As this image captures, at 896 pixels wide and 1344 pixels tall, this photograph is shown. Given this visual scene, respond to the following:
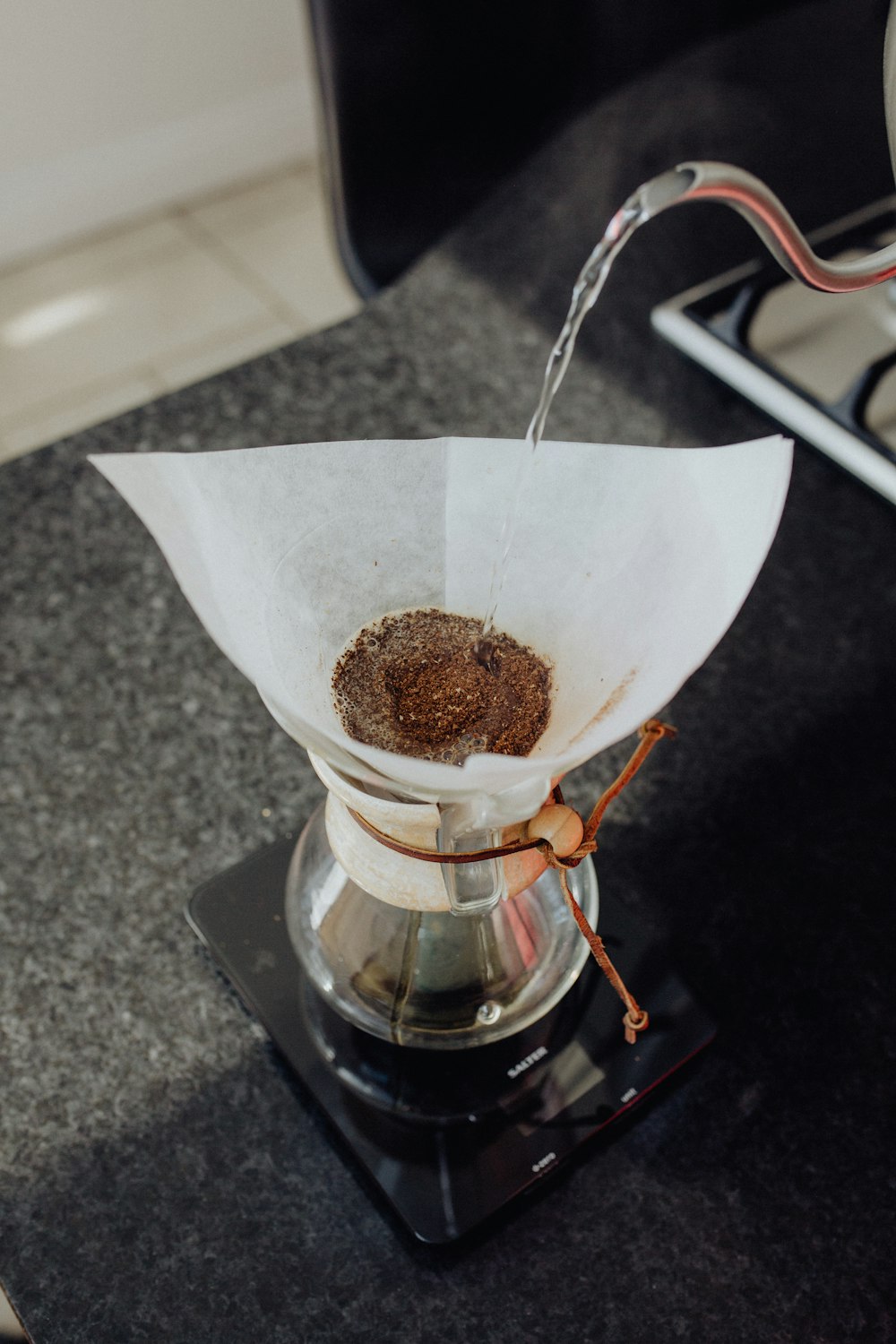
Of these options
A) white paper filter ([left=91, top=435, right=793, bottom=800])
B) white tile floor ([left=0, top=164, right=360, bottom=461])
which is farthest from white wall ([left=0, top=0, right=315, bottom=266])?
white paper filter ([left=91, top=435, right=793, bottom=800])

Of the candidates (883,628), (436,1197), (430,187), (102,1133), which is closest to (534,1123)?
(436,1197)

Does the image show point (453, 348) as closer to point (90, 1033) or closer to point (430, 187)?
point (430, 187)

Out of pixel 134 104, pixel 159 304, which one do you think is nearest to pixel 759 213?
pixel 159 304

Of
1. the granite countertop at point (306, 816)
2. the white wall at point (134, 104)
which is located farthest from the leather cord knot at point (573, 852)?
the white wall at point (134, 104)

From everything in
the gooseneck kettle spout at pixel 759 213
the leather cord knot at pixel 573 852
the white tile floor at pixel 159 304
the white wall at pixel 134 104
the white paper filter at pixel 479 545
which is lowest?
the white tile floor at pixel 159 304

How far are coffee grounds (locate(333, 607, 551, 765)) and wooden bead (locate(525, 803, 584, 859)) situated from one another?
4cm

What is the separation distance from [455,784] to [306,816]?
0.29 metres

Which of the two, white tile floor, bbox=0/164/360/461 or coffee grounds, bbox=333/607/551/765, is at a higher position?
coffee grounds, bbox=333/607/551/765

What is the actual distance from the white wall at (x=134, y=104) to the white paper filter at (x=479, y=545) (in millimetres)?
1912

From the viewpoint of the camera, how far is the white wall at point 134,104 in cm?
204

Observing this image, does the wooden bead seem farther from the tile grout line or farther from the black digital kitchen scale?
the tile grout line

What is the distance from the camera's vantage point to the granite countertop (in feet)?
1.57

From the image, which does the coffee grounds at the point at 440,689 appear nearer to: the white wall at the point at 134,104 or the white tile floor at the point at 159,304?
the white tile floor at the point at 159,304

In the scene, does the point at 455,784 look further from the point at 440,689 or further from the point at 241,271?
the point at 241,271
